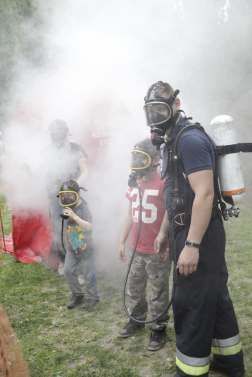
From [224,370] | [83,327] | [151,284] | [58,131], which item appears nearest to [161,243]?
[151,284]

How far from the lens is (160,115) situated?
170 centimetres

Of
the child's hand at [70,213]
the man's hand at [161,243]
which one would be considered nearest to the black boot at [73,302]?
the child's hand at [70,213]

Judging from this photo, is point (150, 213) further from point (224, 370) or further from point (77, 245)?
point (224, 370)

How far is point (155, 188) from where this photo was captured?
7.85 ft

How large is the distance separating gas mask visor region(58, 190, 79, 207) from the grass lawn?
3.62ft

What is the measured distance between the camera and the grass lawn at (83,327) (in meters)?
2.10

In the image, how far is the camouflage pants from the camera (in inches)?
89.7

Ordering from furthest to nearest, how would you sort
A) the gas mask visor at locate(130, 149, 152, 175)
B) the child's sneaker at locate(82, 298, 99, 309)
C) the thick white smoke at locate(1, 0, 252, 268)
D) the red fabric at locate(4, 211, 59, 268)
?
the red fabric at locate(4, 211, 59, 268)
the thick white smoke at locate(1, 0, 252, 268)
the child's sneaker at locate(82, 298, 99, 309)
the gas mask visor at locate(130, 149, 152, 175)

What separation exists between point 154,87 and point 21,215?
138 inches

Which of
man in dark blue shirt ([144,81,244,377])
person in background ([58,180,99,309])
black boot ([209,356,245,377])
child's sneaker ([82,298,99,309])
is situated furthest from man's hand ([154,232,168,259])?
child's sneaker ([82,298,99,309])

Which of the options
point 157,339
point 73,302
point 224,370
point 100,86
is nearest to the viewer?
point 224,370

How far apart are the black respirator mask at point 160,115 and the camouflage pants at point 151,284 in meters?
1.06

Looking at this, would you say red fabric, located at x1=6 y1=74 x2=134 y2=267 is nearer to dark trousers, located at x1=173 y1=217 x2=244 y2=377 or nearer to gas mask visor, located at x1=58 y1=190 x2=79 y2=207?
gas mask visor, located at x1=58 y1=190 x2=79 y2=207

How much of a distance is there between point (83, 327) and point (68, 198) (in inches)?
47.4
